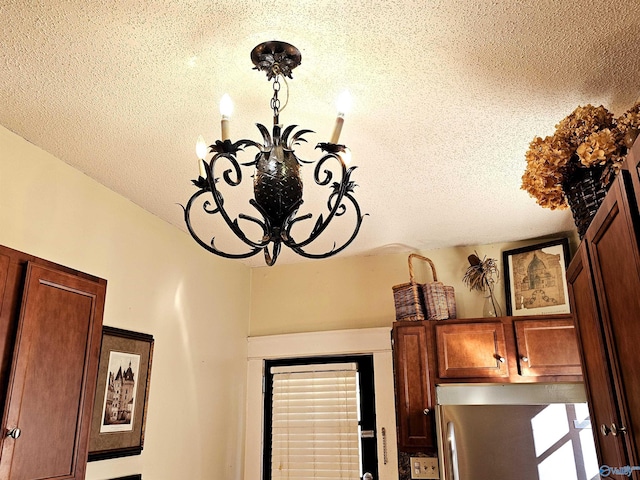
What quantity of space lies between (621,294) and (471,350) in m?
1.96

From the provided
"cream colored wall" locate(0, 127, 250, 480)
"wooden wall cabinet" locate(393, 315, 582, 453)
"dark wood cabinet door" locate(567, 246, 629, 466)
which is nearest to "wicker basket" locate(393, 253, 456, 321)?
"wooden wall cabinet" locate(393, 315, 582, 453)

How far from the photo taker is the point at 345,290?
4.01 m

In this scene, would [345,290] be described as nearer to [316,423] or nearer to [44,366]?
[316,423]

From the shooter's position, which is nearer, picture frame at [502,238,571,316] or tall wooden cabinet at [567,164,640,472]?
tall wooden cabinet at [567,164,640,472]

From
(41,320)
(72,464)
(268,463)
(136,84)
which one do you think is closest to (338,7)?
(136,84)

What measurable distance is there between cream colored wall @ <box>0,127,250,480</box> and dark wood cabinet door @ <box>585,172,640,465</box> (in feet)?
7.15

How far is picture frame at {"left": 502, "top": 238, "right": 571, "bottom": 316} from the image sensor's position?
3.32 meters

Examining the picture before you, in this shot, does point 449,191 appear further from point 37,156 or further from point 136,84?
point 37,156

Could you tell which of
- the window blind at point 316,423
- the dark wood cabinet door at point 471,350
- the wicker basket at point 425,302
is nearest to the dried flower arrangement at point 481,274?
the wicker basket at point 425,302

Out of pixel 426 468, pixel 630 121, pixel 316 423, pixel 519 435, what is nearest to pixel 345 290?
pixel 316 423

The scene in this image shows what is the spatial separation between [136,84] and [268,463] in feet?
9.46

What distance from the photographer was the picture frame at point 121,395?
8.50 feet

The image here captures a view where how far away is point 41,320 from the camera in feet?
6.17

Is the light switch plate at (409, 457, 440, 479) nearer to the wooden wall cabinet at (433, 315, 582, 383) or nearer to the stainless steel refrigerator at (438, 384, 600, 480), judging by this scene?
the stainless steel refrigerator at (438, 384, 600, 480)
